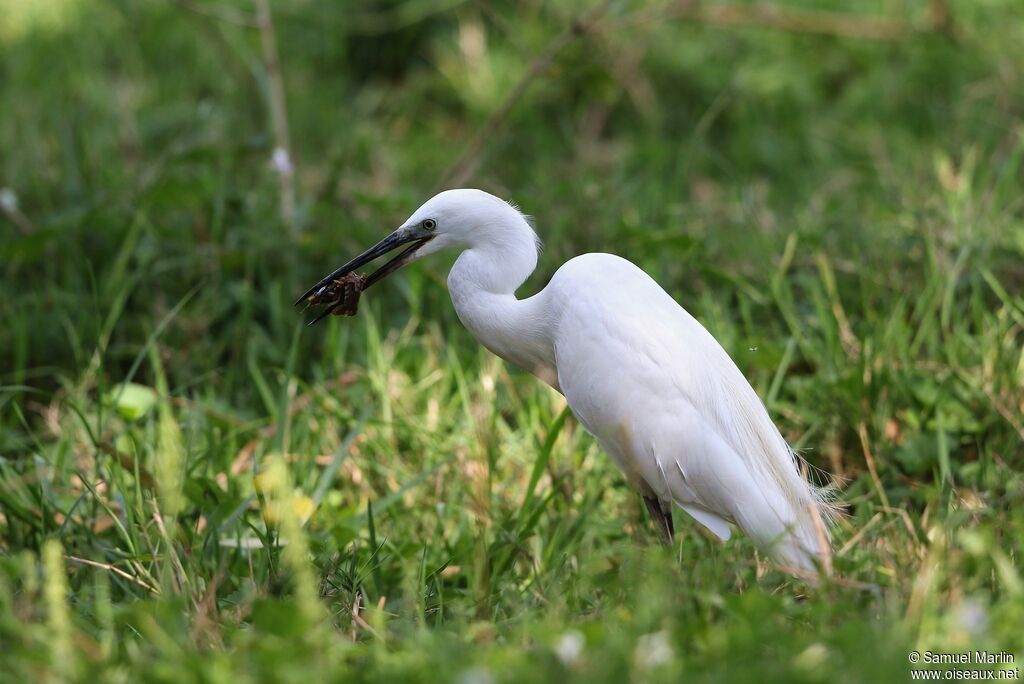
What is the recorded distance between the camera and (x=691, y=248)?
3414mm

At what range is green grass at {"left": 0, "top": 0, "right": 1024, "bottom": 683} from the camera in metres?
1.68

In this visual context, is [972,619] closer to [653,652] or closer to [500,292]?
[653,652]

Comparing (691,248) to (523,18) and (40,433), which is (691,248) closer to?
(40,433)

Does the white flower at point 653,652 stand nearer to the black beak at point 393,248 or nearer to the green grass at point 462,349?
the green grass at point 462,349

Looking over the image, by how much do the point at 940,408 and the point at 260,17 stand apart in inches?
96.5

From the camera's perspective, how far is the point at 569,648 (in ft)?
4.86

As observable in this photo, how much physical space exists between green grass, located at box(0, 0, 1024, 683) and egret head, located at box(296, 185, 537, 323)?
Result: 46 centimetres

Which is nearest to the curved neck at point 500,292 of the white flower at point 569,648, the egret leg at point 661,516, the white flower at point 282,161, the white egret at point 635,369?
the white egret at point 635,369

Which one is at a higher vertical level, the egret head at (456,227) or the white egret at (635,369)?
the egret head at (456,227)

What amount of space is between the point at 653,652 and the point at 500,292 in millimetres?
1233

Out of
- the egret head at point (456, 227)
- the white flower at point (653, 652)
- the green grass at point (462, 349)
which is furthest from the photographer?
the egret head at point (456, 227)

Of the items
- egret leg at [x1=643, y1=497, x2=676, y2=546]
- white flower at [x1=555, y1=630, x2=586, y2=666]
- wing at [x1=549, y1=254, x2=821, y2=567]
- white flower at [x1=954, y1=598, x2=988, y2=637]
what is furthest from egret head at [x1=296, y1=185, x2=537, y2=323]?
white flower at [x1=954, y1=598, x2=988, y2=637]

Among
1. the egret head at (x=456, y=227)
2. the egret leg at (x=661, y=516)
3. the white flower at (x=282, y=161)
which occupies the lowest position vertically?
the egret leg at (x=661, y=516)

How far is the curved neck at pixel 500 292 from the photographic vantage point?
2547 mm
